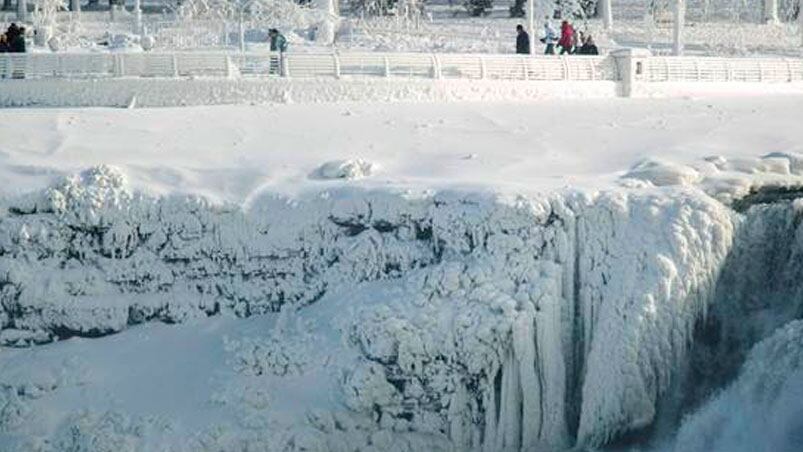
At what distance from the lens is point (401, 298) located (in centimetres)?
1714

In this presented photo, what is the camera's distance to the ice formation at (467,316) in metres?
16.6

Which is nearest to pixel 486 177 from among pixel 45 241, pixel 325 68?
pixel 45 241

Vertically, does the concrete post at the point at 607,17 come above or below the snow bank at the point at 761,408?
above

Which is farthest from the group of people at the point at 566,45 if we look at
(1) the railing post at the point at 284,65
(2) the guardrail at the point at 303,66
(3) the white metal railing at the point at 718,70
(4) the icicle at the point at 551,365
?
(4) the icicle at the point at 551,365

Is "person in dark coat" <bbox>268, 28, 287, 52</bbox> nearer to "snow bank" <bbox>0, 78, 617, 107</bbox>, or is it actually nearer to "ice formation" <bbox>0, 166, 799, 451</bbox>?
"snow bank" <bbox>0, 78, 617, 107</bbox>

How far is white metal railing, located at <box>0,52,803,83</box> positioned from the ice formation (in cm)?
577

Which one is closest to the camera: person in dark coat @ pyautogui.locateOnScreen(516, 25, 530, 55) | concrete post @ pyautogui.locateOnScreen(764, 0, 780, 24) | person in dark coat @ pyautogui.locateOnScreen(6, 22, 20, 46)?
person in dark coat @ pyautogui.locateOnScreen(6, 22, 20, 46)

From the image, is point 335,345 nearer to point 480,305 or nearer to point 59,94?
point 480,305

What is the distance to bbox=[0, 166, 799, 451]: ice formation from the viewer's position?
54.5 ft

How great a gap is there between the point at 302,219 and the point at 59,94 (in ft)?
20.9

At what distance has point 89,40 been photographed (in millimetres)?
36938

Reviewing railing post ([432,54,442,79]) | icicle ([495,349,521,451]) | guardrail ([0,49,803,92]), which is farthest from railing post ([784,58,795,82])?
icicle ([495,349,521,451])

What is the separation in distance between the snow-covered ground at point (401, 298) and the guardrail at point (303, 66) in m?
4.02

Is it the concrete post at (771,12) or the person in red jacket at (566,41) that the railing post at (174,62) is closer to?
the person in red jacket at (566,41)
